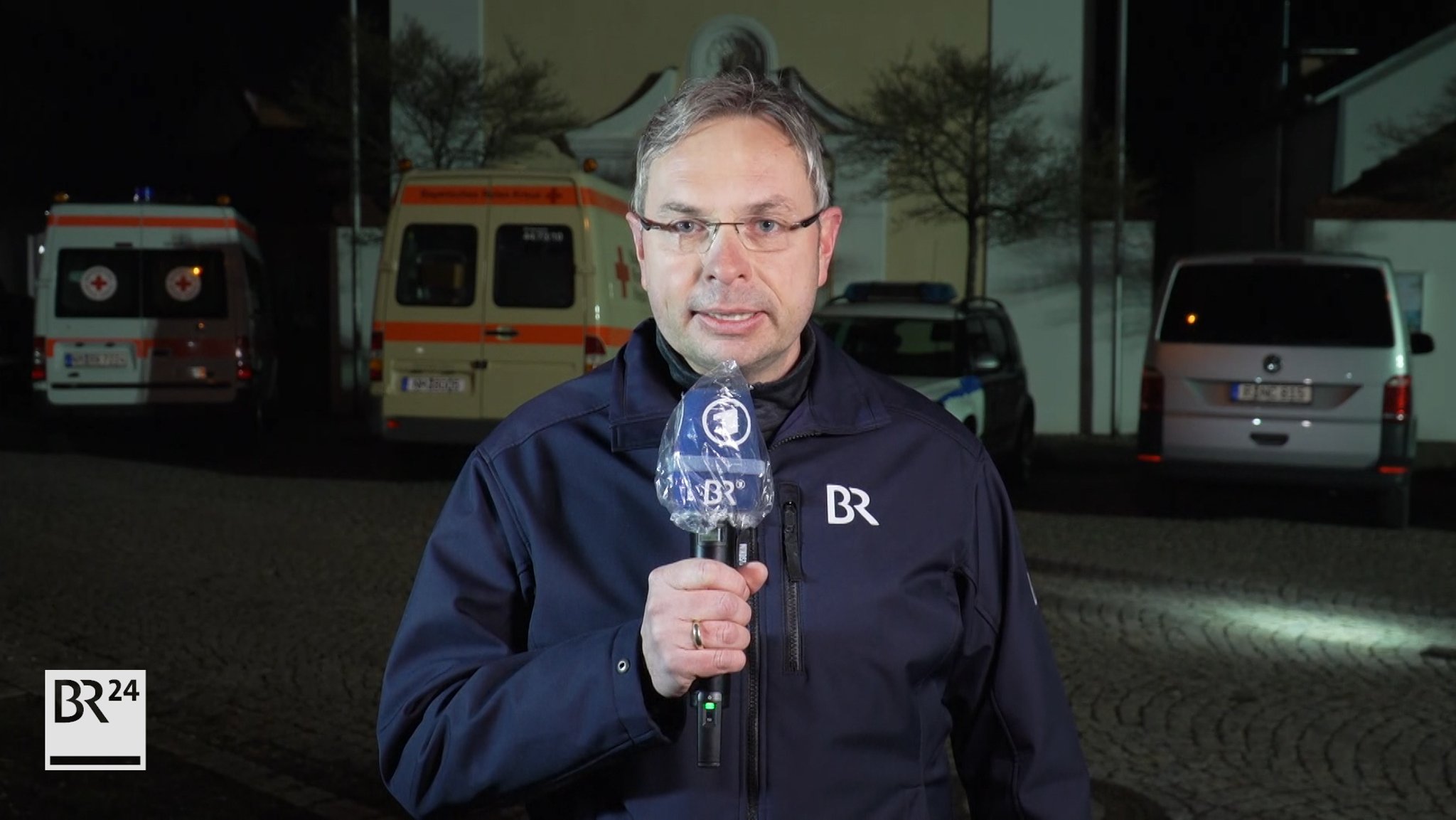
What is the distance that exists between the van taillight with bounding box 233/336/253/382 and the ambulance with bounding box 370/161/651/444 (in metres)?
3.77

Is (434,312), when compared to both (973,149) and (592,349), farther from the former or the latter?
(973,149)

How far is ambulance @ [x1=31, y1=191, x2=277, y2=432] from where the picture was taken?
1780 centimetres

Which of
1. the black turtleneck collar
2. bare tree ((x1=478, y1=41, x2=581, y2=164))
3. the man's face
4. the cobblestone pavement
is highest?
bare tree ((x1=478, y1=41, x2=581, y2=164))

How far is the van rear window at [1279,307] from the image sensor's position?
11.8 metres

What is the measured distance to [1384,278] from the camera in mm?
11805

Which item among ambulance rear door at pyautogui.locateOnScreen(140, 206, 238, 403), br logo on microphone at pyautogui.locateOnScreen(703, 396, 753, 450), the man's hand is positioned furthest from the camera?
ambulance rear door at pyautogui.locateOnScreen(140, 206, 238, 403)

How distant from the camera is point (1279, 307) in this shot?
12016 mm

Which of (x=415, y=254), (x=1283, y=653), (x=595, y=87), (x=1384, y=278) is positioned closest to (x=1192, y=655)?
(x=1283, y=653)

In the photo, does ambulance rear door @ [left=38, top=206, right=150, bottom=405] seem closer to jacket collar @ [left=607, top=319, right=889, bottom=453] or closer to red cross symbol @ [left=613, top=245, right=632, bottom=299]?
red cross symbol @ [left=613, top=245, right=632, bottom=299]

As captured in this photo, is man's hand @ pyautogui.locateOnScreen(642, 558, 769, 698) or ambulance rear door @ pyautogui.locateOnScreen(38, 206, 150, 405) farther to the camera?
ambulance rear door @ pyautogui.locateOnScreen(38, 206, 150, 405)

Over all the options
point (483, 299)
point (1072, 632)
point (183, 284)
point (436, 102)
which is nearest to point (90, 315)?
point (183, 284)

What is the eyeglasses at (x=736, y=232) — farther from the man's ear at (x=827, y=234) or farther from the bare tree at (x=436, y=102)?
the bare tree at (x=436, y=102)

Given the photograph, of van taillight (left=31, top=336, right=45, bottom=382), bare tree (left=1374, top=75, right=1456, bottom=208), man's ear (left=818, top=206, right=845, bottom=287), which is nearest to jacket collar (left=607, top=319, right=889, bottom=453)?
man's ear (left=818, top=206, right=845, bottom=287)

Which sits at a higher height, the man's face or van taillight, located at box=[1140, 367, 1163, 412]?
the man's face
